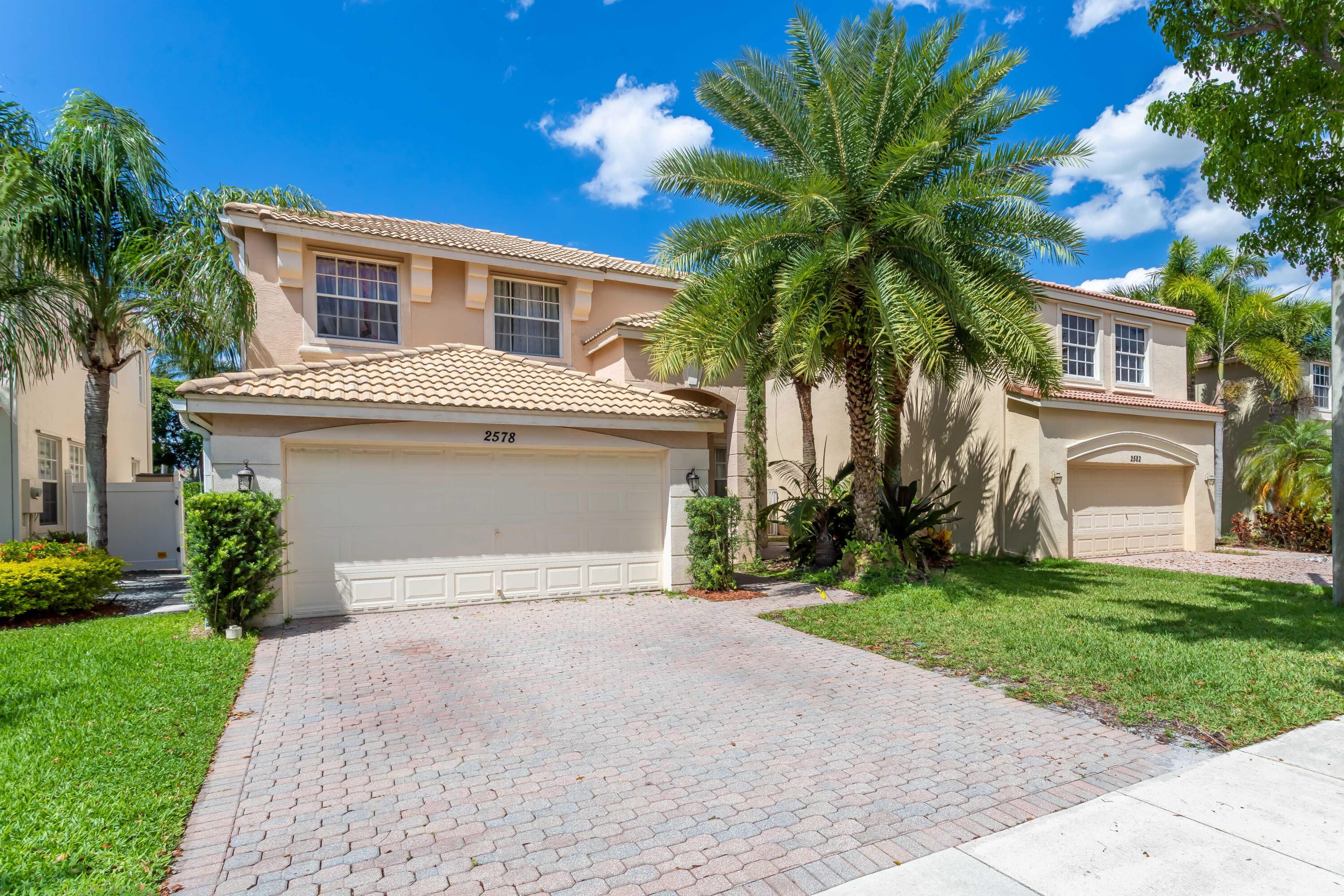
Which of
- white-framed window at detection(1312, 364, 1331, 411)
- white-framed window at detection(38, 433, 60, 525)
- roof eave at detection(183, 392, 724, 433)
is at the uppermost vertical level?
white-framed window at detection(1312, 364, 1331, 411)

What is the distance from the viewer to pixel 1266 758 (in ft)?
16.9

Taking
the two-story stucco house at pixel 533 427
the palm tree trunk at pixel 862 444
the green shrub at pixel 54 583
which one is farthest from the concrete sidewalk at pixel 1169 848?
the green shrub at pixel 54 583

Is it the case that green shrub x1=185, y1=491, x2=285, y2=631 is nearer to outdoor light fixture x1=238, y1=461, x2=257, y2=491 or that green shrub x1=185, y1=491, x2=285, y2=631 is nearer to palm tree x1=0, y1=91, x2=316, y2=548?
outdoor light fixture x1=238, y1=461, x2=257, y2=491

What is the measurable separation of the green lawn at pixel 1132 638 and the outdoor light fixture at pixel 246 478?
24.9 feet

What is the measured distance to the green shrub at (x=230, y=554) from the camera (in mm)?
8828

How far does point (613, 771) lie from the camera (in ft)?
16.6

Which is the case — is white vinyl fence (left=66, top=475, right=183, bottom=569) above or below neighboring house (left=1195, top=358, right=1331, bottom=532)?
below

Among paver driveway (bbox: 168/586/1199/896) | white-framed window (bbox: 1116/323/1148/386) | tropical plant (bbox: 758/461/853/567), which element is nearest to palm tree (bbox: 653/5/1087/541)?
tropical plant (bbox: 758/461/853/567)

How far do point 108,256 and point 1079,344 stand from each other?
70.7ft

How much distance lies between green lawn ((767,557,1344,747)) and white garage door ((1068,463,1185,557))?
3.34 meters

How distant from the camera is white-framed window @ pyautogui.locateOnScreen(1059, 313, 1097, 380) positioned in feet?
60.8

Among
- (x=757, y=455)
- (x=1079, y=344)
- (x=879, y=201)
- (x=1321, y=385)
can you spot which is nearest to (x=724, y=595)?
(x=757, y=455)

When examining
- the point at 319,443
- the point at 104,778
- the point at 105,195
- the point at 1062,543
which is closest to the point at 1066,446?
the point at 1062,543

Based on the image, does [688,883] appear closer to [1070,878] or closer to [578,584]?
[1070,878]
